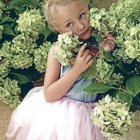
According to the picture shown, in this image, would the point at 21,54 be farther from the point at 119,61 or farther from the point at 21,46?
the point at 119,61

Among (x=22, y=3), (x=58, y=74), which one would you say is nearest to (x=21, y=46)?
(x=22, y=3)

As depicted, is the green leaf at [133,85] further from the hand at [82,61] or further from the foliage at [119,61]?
the hand at [82,61]

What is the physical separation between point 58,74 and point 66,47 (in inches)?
9.4

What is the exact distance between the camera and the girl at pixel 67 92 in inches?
105

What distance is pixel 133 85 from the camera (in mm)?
2576

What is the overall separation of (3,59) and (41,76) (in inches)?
8.6

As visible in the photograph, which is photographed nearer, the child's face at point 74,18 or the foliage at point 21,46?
the child's face at point 74,18

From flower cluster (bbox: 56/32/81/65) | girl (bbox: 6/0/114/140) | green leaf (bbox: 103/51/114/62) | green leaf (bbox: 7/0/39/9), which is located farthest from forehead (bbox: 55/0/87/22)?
green leaf (bbox: 7/0/39/9)

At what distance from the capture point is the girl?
8.78ft

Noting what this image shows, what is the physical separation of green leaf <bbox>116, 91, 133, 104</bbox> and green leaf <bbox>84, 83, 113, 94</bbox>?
62 mm

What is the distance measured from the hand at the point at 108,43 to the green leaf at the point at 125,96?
0.19m

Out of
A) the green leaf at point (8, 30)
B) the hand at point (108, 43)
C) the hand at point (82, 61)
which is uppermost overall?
the green leaf at point (8, 30)

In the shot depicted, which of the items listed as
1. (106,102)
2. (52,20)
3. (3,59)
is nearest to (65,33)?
(52,20)

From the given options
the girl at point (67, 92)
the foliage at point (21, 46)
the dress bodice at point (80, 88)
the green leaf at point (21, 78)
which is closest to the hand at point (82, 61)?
the girl at point (67, 92)
